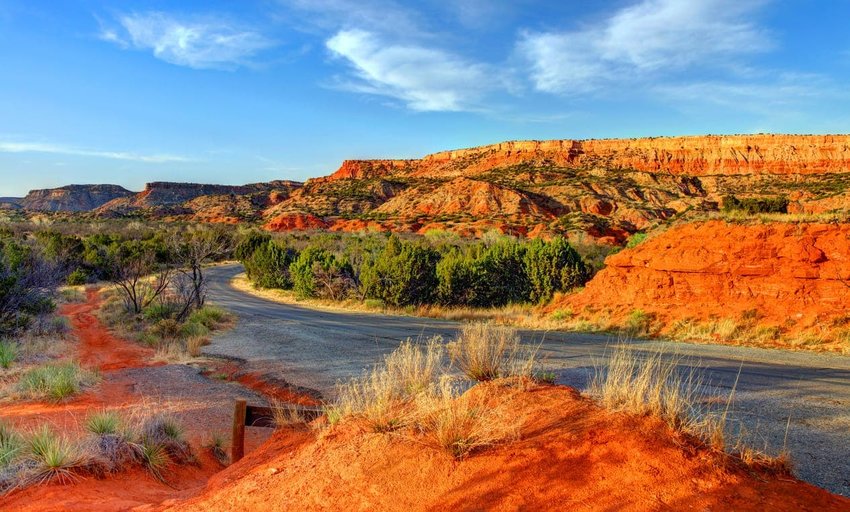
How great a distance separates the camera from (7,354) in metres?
12.0

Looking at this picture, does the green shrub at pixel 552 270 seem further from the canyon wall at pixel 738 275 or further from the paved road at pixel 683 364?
the paved road at pixel 683 364

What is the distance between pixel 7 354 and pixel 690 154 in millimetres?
112344

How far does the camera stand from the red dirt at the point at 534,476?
3.62 meters

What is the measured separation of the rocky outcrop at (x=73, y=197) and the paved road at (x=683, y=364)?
152 meters

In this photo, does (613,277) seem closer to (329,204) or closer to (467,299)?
(467,299)

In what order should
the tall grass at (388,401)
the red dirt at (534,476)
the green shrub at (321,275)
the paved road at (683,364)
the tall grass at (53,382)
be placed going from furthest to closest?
1. the green shrub at (321,275)
2. the tall grass at (53,382)
3. the paved road at (683,364)
4. the tall grass at (388,401)
5. the red dirt at (534,476)

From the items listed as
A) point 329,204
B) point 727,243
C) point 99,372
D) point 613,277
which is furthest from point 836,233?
point 329,204

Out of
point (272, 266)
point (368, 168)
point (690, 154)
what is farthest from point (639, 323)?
point (368, 168)

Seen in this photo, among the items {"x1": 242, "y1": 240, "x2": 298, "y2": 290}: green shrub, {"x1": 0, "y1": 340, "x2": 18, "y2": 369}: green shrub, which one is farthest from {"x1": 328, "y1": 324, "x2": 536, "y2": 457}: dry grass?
{"x1": 242, "y1": 240, "x2": 298, "y2": 290}: green shrub

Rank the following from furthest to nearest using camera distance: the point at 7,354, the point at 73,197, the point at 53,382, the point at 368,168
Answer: the point at 73,197 → the point at 368,168 → the point at 7,354 → the point at 53,382

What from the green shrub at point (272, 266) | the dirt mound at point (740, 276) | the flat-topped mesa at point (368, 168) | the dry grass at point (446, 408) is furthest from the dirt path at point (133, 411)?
the flat-topped mesa at point (368, 168)

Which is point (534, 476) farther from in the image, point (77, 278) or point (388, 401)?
point (77, 278)

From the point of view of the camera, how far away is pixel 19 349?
1318cm

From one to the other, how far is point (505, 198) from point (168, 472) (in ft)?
229
